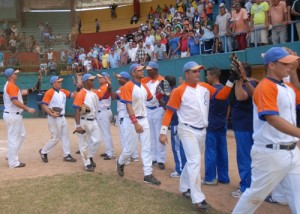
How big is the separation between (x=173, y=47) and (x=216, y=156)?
1016cm

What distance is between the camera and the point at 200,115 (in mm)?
5805

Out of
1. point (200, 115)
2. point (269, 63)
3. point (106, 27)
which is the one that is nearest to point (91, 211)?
point (200, 115)

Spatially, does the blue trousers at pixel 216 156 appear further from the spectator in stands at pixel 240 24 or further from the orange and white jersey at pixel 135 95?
the spectator in stands at pixel 240 24

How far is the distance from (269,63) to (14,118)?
20.6ft

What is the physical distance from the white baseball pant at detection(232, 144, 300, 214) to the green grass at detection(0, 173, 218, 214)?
158 cm

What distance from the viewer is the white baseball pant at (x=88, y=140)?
330 inches

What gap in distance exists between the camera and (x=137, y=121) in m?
7.05

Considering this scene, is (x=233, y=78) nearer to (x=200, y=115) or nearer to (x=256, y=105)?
(x=200, y=115)

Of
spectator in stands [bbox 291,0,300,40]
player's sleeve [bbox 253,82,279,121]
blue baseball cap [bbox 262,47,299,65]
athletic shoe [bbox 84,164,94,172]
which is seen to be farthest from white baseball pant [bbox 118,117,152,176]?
spectator in stands [bbox 291,0,300,40]

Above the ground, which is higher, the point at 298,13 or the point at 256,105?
the point at 298,13

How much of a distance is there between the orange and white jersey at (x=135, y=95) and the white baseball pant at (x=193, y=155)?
5.20ft

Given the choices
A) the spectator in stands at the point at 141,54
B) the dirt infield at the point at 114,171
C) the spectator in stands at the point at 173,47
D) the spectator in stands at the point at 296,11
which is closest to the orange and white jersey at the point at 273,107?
the dirt infield at the point at 114,171

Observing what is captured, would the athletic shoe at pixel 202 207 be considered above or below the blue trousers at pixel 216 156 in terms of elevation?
below

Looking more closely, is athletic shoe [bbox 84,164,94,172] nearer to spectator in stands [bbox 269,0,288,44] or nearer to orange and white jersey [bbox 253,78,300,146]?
orange and white jersey [bbox 253,78,300,146]
